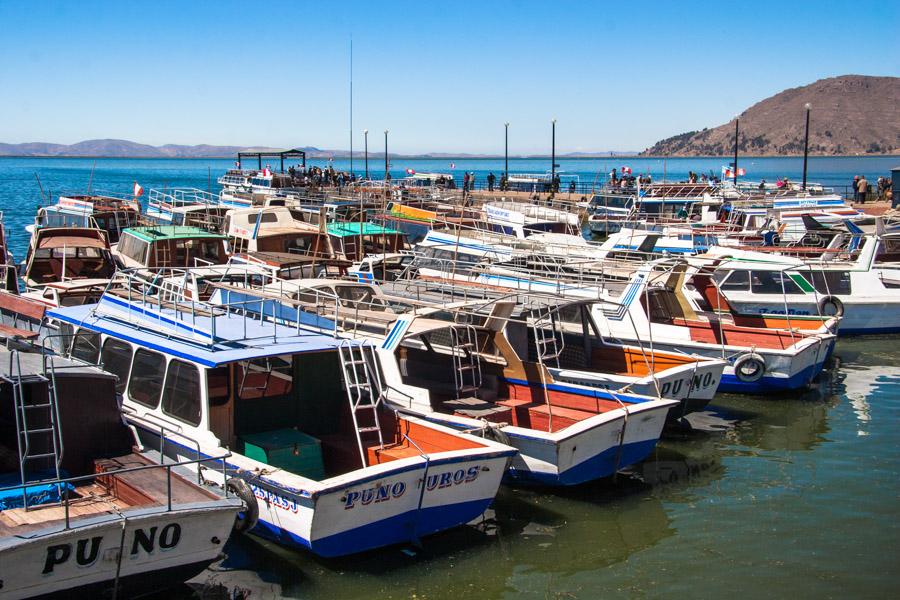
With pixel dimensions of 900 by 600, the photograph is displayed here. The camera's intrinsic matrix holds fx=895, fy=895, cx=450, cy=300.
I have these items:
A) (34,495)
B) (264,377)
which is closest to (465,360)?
(264,377)

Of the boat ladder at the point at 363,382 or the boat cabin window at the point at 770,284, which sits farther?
the boat cabin window at the point at 770,284

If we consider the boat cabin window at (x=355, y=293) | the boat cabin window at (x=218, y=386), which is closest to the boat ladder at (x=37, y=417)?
the boat cabin window at (x=218, y=386)

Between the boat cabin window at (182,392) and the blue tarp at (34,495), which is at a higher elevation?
the boat cabin window at (182,392)

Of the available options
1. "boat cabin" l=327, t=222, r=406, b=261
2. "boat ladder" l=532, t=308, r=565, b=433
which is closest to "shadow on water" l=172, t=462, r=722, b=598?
"boat ladder" l=532, t=308, r=565, b=433

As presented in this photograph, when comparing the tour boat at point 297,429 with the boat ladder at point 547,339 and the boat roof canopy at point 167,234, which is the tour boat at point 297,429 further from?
the boat roof canopy at point 167,234

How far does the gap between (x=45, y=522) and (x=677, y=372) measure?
9.80m

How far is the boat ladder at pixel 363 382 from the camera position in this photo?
1128cm

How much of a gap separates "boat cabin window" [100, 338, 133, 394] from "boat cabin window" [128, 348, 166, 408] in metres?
0.17

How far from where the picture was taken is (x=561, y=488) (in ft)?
42.2

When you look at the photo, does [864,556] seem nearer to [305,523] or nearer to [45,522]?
[305,523]

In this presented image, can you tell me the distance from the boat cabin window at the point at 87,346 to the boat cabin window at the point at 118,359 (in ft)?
0.64

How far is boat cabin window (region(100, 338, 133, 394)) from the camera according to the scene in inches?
482

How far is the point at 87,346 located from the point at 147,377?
172 cm

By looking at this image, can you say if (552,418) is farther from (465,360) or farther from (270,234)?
(270,234)
